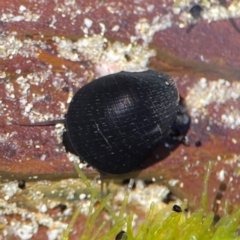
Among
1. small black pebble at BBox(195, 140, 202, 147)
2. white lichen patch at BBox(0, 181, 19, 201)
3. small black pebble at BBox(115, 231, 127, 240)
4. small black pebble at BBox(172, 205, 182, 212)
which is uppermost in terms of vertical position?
small black pebble at BBox(195, 140, 202, 147)

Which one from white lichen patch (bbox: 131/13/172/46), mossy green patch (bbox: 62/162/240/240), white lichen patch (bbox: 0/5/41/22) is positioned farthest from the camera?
white lichen patch (bbox: 131/13/172/46)

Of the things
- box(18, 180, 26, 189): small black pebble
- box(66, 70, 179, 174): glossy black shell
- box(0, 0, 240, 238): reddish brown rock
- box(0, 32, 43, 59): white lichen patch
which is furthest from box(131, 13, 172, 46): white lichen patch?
box(18, 180, 26, 189): small black pebble

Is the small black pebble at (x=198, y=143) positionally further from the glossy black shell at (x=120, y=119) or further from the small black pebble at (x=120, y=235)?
the small black pebble at (x=120, y=235)

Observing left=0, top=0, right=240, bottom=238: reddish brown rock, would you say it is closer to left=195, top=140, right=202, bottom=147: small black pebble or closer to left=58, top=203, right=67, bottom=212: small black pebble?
left=195, top=140, right=202, bottom=147: small black pebble

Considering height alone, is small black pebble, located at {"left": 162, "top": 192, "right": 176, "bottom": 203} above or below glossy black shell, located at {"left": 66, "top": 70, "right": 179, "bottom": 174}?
below

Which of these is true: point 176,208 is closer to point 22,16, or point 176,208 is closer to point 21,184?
point 21,184
